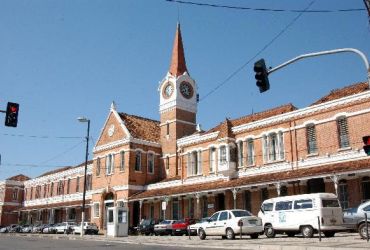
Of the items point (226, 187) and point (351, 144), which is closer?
point (351, 144)

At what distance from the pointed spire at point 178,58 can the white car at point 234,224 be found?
87.3 feet

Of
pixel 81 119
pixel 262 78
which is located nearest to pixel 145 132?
pixel 81 119

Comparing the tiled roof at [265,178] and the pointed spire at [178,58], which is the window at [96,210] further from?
the pointed spire at [178,58]

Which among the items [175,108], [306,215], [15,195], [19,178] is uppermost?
[175,108]

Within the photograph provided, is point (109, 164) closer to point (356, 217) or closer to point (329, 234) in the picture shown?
point (329, 234)

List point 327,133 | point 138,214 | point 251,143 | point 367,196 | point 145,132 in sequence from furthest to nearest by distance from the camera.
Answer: point 145,132, point 138,214, point 251,143, point 327,133, point 367,196

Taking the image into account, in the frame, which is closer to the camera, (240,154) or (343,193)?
(343,193)

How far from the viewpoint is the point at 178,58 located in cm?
5175

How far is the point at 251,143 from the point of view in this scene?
3794cm

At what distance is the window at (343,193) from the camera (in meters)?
29.7

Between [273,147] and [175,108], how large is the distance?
15525 millimetres

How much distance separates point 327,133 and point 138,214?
2339 cm

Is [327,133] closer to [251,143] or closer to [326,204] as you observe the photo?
[251,143]

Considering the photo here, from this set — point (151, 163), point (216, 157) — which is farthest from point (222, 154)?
point (151, 163)
